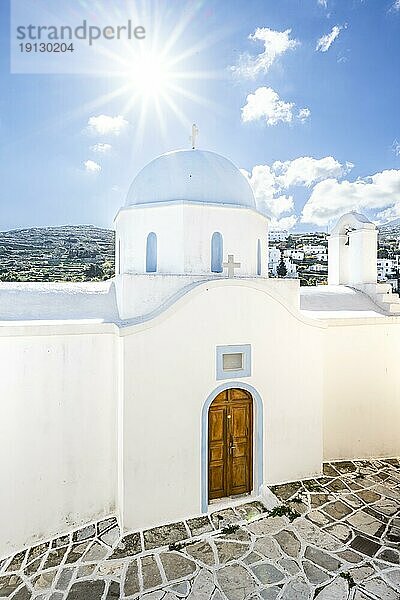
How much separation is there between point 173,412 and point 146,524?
2.15 meters

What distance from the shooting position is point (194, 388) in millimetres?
8125

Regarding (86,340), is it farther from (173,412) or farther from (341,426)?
(341,426)

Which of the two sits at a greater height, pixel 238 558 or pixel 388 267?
pixel 388 267

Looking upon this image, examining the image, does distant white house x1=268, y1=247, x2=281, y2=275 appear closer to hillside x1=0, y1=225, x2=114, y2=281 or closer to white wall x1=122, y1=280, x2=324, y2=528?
hillside x1=0, y1=225, x2=114, y2=281

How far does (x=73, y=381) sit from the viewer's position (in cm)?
775

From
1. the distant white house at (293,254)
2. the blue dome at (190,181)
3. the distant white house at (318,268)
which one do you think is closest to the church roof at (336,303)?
the blue dome at (190,181)

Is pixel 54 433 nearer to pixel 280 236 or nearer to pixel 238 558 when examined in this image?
pixel 238 558

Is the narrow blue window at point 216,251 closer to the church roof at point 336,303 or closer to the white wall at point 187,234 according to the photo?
the white wall at point 187,234

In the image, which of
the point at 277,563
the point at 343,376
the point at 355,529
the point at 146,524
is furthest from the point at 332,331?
the point at 146,524

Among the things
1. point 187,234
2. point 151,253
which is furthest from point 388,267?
Result: point 151,253

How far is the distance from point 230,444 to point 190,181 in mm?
5996

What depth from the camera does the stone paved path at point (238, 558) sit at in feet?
20.0

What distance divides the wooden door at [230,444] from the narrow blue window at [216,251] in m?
2.88

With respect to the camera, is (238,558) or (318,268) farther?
(318,268)
